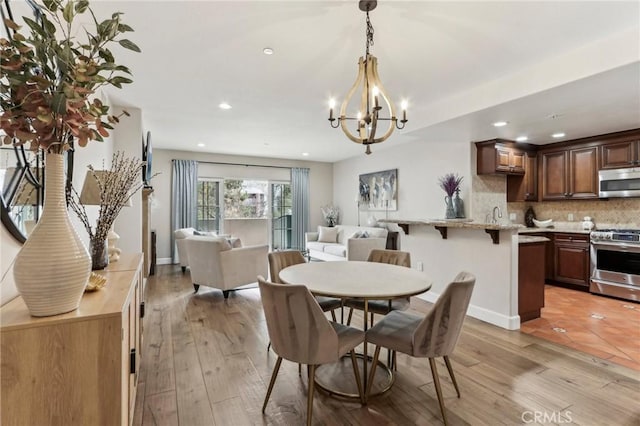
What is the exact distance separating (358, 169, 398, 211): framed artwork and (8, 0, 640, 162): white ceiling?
2.21m

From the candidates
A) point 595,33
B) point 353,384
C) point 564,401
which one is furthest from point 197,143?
point 564,401

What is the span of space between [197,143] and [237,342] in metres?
4.41

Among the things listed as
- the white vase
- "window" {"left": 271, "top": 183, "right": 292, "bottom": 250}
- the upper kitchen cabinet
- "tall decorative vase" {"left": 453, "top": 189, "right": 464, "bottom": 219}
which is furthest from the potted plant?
"window" {"left": 271, "top": 183, "right": 292, "bottom": 250}

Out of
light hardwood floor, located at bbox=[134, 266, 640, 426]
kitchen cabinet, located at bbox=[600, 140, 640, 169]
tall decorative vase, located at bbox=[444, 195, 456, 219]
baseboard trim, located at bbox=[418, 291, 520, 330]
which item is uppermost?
kitchen cabinet, located at bbox=[600, 140, 640, 169]

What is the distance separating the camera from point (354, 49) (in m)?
2.53

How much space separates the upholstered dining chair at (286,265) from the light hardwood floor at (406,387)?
552mm

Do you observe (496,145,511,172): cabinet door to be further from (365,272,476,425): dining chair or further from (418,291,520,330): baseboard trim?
(365,272,476,425): dining chair

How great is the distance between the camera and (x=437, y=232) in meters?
4.00

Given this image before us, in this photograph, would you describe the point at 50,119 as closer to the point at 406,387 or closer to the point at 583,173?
the point at 406,387

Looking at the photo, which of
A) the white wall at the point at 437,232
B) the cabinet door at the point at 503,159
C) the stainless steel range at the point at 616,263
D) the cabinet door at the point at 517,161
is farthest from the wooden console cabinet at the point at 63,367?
the stainless steel range at the point at 616,263

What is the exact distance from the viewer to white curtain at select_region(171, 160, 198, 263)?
6629mm

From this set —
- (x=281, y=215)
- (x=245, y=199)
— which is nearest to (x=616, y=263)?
(x=281, y=215)

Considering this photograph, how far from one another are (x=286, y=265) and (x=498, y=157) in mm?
3894

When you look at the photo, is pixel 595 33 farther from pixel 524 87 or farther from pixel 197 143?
pixel 197 143
